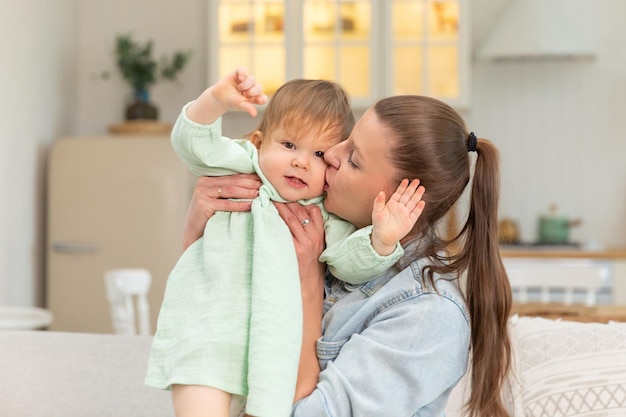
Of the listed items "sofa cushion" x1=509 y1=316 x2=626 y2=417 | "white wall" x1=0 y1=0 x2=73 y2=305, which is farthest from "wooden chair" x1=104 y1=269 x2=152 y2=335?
"sofa cushion" x1=509 y1=316 x2=626 y2=417

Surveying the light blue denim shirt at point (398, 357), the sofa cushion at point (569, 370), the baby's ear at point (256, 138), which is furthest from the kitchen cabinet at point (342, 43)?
the light blue denim shirt at point (398, 357)

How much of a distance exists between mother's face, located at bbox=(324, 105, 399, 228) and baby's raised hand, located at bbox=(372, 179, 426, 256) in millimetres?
54

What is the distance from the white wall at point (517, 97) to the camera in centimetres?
489

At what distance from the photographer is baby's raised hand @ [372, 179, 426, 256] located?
1.35m

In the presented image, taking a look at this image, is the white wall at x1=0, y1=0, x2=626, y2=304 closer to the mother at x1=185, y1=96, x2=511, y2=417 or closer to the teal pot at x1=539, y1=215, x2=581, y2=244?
the teal pot at x1=539, y1=215, x2=581, y2=244

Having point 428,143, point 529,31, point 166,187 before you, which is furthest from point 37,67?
point 428,143

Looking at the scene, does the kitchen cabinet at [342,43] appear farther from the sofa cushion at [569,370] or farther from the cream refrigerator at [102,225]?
the sofa cushion at [569,370]

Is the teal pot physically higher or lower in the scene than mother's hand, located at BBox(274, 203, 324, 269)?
lower

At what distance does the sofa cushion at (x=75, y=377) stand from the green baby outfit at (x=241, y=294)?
1.82ft

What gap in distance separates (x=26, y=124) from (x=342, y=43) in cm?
162

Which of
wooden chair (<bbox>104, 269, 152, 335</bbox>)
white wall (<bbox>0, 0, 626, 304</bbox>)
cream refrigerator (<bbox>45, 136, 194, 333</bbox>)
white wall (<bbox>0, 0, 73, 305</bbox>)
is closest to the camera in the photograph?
wooden chair (<bbox>104, 269, 152, 335</bbox>)

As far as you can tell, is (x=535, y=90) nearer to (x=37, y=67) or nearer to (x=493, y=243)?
(x=37, y=67)

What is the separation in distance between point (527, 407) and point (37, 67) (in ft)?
11.1

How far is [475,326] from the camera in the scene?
4.92 feet
